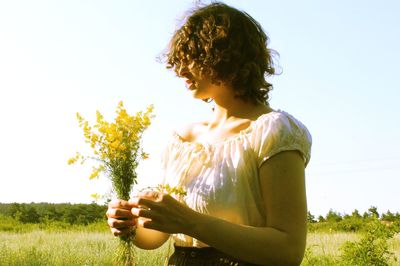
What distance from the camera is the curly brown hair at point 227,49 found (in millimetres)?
2449

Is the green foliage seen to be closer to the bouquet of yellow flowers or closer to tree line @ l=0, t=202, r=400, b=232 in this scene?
the bouquet of yellow flowers

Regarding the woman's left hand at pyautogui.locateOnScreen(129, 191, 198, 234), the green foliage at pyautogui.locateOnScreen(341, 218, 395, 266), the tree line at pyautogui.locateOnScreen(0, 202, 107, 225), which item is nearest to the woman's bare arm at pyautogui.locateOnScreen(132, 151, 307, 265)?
the woman's left hand at pyautogui.locateOnScreen(129, 191, 198, 234)

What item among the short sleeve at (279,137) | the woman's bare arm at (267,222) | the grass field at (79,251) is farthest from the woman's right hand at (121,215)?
the grass field at (79,251)

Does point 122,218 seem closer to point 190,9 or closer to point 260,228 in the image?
point 260,228

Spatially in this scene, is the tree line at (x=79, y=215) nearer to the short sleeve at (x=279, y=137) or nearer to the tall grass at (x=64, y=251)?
the tall grass at (x=64, y=251)

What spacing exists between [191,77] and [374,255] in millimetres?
4026

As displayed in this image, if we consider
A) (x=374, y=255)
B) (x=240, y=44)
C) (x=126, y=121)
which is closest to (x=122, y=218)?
(x=126, y=121)

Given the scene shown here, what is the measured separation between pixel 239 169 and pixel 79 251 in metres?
6.29

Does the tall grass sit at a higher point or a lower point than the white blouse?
lower

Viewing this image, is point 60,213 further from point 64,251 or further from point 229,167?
point 229,167

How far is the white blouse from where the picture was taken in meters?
2.24

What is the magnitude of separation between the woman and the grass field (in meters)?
4.46

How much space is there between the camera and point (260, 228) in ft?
6.92

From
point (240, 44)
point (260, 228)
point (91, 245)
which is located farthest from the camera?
point (91, 245)
